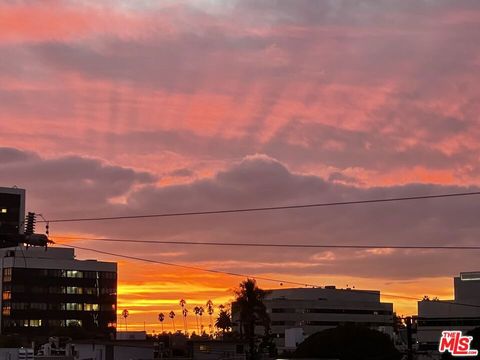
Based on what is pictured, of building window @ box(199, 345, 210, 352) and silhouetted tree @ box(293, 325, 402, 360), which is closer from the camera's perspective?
silhouetted tree @ box(293, 325, 402, 360)

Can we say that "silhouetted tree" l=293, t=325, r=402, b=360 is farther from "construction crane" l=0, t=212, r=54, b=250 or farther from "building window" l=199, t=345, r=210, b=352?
"construction crane" l=0, t=212, r=54, b=250

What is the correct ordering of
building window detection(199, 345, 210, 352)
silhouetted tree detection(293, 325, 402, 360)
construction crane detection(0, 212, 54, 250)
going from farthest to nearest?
building window detection(199, 345, 210, 352)
silhouetted tree detection(293, 325, 402, 360)
construction crane detection(0, 212, 54, 250)

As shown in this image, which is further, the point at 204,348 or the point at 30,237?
the point at 204,348

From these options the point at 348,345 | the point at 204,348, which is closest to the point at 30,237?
the point at 348,345

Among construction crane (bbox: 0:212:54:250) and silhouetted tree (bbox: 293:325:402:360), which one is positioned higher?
construction crane (bbox: 0:212:54:250)

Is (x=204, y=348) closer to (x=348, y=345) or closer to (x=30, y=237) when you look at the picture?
(x=348, y=345)

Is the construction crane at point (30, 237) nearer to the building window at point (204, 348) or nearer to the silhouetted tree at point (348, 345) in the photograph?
the silhouetted tree at point (348, 345)

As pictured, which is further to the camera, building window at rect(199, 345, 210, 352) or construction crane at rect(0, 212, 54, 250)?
building window at rect(199, 345, 210, 352)

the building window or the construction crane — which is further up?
the construction crane

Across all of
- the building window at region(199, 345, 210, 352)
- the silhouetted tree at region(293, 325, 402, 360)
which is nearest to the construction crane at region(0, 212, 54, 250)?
the silhouetted tree at region(293, 325, 402, 360)

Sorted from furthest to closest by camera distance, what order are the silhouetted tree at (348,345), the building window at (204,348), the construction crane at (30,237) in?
the building window at (204,348) → the silhouetted tree at (348,345) → the construction crane at (30,237)

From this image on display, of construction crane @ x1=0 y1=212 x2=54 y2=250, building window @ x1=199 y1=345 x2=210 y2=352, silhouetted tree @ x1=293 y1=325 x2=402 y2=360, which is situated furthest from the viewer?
building window @ x1=199 y1=345 x2=210 y2=352

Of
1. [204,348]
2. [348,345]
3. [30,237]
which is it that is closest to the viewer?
[30,237]

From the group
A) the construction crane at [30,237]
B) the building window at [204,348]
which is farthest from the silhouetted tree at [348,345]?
the construction crane at [30,237]
